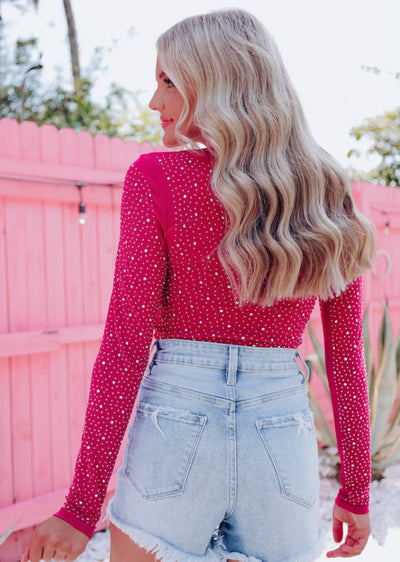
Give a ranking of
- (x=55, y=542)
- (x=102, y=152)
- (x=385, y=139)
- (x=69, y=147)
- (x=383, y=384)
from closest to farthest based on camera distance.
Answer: (x=55, y=542) < (x=69, y=147) < (x=102, y=152) < (x=383, y=384) < (x=385, y=139)

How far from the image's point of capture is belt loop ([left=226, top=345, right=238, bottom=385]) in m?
1.21

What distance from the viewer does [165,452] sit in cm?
115

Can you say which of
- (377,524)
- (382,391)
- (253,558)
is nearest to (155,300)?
(253,558)

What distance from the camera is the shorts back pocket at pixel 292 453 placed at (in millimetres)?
1198

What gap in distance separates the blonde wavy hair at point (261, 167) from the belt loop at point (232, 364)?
0.12 meters

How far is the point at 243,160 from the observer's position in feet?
4.10

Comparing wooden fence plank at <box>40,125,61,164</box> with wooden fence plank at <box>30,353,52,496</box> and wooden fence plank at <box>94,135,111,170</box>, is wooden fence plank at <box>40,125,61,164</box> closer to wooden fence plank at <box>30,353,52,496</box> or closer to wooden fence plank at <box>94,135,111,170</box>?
wooden fence plank at <box>94,135,111,170</box>

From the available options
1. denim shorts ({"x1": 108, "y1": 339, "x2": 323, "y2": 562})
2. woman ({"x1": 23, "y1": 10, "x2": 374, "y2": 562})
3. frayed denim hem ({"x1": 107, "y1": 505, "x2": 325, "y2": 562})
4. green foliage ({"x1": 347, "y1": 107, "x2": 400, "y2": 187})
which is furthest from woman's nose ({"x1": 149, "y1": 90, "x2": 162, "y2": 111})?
green foliage ({"x1": 347, "y1": 107, "x2": 400, "y2": 187})

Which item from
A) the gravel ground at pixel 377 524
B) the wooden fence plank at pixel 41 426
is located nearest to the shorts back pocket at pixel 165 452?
the gravel ground at pixel 377 524

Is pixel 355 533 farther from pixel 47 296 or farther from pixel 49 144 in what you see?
pixel 49 144

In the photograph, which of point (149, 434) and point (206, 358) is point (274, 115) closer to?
point (206, 358)

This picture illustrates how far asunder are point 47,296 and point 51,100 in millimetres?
8536

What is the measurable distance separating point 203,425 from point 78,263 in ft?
8.37

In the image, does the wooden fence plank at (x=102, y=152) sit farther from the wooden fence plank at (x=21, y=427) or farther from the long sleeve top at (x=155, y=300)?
the long sleeve top at (x=155, y=300)
